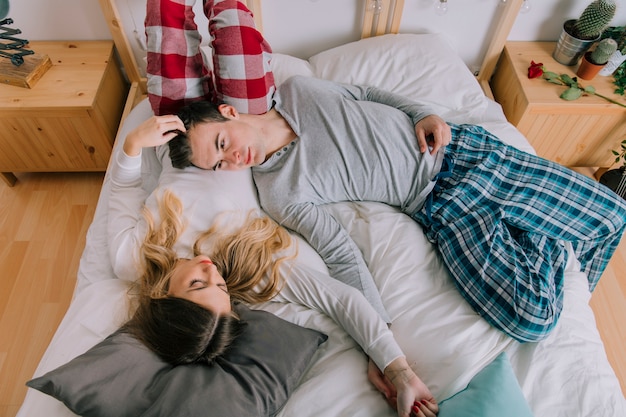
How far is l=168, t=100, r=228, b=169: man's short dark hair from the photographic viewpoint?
45.0 inches

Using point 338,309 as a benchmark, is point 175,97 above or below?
above

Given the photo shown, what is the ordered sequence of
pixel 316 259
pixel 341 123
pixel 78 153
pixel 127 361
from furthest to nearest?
pixel 78 153, pixel 341 123, pixel 316 259, pixel 127 361

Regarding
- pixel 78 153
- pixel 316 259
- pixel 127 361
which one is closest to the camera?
pixel 127 361

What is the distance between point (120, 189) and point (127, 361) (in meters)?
0.58

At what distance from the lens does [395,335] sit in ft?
3.51

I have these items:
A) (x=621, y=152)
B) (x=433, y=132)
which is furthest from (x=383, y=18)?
(x=621, y=152)

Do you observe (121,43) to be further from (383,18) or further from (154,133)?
(383,18)

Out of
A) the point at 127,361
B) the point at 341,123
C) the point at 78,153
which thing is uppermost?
the point at 341,123

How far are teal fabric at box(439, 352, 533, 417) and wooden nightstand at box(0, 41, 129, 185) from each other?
1494 mm

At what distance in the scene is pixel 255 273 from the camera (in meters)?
1.06

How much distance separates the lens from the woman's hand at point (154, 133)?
3.70 feet

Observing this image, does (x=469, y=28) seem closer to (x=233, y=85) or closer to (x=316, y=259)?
(x=233, y=85)

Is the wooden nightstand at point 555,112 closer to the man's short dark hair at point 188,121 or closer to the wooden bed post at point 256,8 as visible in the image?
the wooden bed post at point 256,8

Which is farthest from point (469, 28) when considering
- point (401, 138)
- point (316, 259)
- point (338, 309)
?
point (338, 309)
